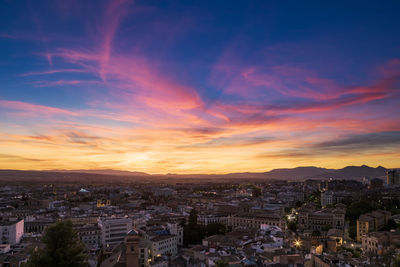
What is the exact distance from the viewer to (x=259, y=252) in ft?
77.7

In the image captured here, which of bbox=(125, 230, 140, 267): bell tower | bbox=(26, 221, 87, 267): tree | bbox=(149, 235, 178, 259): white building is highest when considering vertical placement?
bbox=(26, 221, 87, 267): tree

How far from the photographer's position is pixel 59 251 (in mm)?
14586

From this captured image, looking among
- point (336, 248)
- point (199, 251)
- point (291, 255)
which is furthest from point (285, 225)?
point (291, 255)

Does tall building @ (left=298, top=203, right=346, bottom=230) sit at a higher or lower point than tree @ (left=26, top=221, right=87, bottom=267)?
lower

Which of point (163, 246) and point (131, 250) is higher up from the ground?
point (131, 250)

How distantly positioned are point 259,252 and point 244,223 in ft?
85.1

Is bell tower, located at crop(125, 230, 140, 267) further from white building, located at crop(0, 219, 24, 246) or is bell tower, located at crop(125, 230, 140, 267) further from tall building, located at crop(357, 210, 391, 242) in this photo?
tall building, located at crop(357, 210, 391, 242)

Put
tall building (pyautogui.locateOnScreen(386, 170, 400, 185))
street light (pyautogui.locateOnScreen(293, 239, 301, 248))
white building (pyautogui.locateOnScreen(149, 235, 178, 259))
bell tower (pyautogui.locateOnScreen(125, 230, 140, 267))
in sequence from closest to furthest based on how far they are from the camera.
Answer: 1. bell tower (pyautogui.locateOnScreen(125, 230, 140, 267))
2. street light (pyautogui.locateOnScreen(293, 239, 301, 248))
3. white building (pyautogui.locateOnScreen(149, 235, 178, 259))
4. tall building (pyautogui.locateOnScreen(386, 170, 400, 185))

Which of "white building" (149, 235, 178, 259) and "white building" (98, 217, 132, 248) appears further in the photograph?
"white building" (98, 217, 132, 248)

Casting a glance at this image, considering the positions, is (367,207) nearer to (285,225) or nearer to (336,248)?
(285,225)

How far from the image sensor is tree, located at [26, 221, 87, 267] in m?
14.4

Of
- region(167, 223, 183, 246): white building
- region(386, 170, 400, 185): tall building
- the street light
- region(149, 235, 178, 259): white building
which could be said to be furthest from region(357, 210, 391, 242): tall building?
region(386, 170, 400, 185): tall building

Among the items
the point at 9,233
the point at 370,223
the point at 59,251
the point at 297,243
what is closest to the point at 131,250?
the point at 59,251

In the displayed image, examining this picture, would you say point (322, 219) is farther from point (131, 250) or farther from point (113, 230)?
point (131, 250)
